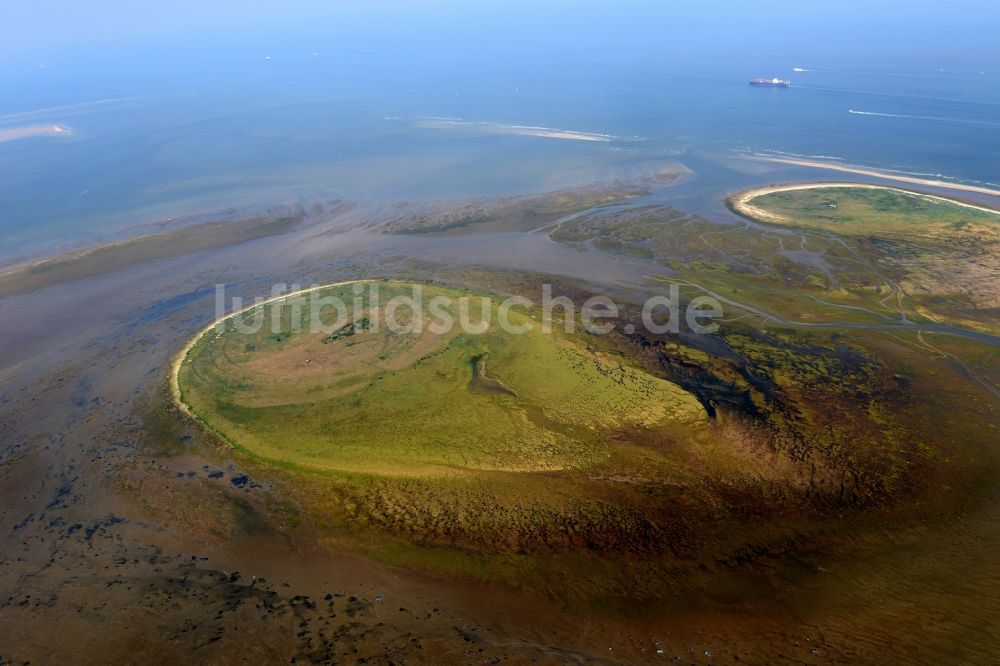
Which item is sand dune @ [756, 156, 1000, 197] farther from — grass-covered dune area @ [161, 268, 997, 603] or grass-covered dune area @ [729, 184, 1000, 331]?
grass-covered dune area @ [161, 268, 997, 603]

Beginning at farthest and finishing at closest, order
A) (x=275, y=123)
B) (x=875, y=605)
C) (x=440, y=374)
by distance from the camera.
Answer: (x=275, y=123) → (x=440, y=374) → (x=875, y=605)

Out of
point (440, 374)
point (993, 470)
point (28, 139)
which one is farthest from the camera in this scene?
point (28, 139)

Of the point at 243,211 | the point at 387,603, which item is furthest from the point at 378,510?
the point at 243,211

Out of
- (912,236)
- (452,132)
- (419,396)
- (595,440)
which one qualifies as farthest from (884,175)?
(419,396)

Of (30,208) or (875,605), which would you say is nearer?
(875,605)

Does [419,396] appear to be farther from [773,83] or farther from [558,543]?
[773,83]

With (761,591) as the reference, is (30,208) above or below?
above

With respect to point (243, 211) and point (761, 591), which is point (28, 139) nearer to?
point (243, 211)
